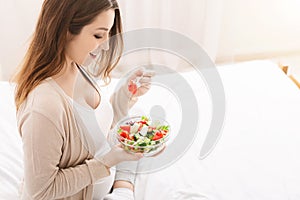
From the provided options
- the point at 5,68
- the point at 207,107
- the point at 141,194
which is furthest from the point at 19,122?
the point at 5,68

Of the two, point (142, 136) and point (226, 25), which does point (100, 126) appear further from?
point (226, 25)

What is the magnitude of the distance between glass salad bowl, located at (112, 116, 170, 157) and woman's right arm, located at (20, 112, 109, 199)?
0.30ft

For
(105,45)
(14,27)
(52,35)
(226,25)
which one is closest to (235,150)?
(105,45)

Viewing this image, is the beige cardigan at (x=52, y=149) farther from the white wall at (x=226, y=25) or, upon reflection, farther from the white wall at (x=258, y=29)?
the white wall at (x=258, y=29)

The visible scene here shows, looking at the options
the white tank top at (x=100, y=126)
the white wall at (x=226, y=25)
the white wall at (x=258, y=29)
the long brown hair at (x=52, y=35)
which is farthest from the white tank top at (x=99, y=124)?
the white wall at (x=258, y=29)

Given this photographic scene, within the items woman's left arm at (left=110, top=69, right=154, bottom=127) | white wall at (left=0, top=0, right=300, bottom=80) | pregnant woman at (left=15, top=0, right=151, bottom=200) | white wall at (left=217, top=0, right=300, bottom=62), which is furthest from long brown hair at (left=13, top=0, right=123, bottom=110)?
white wall at (left=217, top=0, right=300, bottom=62)

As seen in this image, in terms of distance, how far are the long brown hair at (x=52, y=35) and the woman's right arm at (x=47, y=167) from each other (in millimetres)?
103

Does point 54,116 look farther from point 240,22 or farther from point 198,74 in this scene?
point 240,22

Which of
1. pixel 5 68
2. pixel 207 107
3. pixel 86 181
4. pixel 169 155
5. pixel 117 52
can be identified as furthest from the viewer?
pixel 5 68

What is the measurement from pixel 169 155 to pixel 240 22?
46.8 inches

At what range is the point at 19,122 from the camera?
883mm

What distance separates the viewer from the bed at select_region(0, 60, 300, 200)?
46.0 inches

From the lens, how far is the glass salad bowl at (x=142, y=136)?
100 centimetres

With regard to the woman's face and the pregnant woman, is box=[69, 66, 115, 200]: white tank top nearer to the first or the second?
the pregnant woman
